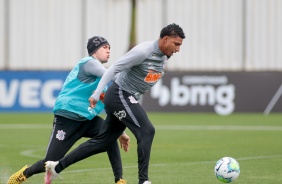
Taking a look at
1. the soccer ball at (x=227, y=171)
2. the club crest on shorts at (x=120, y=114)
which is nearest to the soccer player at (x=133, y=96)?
the club crest on shorts at (x=120, y=114)

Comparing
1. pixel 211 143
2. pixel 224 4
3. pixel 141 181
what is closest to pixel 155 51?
pixel 141 181

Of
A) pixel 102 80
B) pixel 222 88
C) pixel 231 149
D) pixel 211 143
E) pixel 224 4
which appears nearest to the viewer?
pixel 102 80

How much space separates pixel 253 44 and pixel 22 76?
37.8 ft

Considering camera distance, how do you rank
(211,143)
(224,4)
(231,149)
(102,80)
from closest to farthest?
1. (102,80)
2. (231,149)
3. (211,143)
4. (224,4)

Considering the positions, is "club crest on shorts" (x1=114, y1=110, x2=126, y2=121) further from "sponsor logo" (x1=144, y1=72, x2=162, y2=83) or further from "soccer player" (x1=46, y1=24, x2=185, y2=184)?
"sponsor logo" (x1=144, y1=72, x2=162, y2=83)

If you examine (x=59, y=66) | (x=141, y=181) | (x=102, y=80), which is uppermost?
(x=102, y=80)

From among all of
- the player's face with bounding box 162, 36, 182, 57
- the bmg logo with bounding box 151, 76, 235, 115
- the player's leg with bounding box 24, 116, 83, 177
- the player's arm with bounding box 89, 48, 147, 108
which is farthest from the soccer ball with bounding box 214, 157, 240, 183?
the bmg logo with bounding box 151, 76, 235, 115

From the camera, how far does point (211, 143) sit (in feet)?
64.4

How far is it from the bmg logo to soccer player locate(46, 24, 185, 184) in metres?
18.3

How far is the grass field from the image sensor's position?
1341cm

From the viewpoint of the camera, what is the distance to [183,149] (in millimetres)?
18312

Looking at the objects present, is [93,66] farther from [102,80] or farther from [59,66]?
[59,66]

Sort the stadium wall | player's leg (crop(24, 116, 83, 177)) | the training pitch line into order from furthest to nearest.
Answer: the stadium wall
the training pitch line
player's leg (crop(24, 116, 83, 177))

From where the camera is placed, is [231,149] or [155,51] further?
[231,149]
